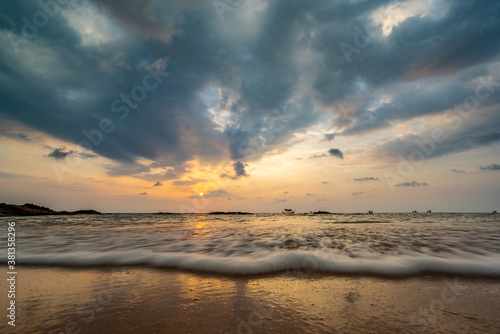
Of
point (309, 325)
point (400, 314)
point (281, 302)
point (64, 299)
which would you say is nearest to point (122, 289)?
point (64, 299)

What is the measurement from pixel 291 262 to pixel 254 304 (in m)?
2.72

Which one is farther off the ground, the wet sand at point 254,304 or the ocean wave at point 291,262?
the ocean wave at point 291,262

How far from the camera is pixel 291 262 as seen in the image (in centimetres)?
598

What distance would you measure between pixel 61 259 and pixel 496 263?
493 inches

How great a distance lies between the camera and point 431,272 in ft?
16.9

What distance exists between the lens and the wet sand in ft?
9.19

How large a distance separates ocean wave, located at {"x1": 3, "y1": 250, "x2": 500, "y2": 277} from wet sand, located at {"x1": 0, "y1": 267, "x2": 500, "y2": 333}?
0.48 metres

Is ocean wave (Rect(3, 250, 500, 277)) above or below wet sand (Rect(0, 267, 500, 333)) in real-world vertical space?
above

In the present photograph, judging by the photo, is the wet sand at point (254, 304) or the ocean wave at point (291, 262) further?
the ocean wave at point (291, 262)

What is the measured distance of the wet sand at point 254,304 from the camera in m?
2.80

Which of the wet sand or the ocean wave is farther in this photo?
the ocean wave

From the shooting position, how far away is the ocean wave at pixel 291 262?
5.32 m

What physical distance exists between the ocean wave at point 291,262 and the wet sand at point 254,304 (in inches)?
18.8

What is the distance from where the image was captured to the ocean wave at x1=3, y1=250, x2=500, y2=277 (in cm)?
532
